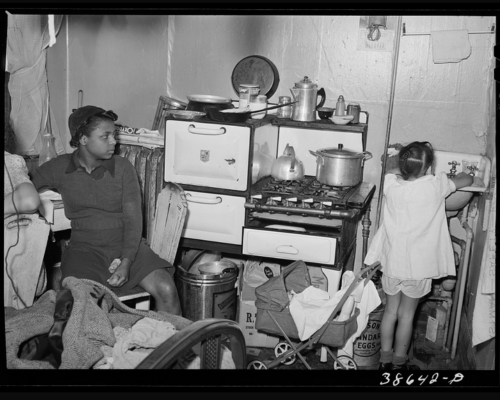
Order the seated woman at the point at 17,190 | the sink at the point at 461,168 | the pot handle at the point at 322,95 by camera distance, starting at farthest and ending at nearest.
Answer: the pot handle at the point at 322,95, the sink at the point at 461,168, the seated woman at the point at 17,190

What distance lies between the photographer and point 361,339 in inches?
136

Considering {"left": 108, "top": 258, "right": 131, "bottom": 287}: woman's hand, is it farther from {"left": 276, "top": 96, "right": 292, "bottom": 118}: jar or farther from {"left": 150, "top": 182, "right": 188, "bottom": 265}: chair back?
{"left": 276, "top": 96, "right": 292, "bottom": 118}: jar

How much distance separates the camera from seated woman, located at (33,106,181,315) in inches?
131

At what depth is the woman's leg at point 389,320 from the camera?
11.1 feet

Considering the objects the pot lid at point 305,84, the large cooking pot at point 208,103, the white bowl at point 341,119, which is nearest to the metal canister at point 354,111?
the white bowl at point 341,119

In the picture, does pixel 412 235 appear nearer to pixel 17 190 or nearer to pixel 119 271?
pixel 119 271

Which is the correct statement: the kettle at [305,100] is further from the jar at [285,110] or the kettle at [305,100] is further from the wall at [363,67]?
the wall at [363,67]

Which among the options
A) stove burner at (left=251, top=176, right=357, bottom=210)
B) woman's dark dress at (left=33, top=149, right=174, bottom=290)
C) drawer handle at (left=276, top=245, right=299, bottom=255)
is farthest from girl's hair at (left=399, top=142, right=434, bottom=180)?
woman's dark dress at (left=33, top=149, right=174, bottom=290)

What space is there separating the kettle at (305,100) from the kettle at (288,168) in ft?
0.78

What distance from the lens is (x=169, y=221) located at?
358cm

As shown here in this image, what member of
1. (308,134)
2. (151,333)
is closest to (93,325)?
(151,333)

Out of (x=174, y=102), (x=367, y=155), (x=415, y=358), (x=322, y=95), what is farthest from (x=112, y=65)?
(x=415, y=358)

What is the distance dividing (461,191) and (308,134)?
→ 1062mm

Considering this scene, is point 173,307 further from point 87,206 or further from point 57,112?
point 57,112
